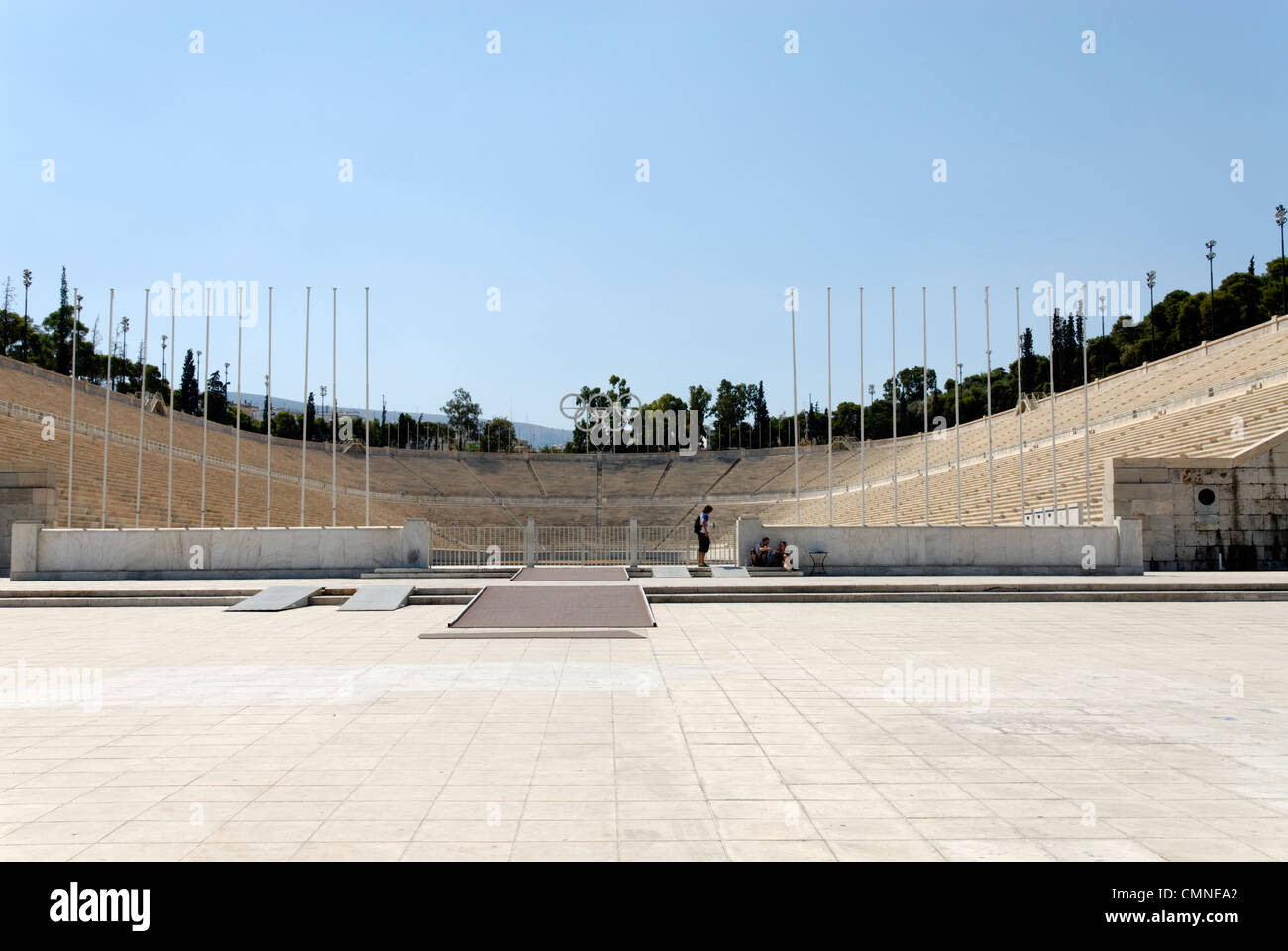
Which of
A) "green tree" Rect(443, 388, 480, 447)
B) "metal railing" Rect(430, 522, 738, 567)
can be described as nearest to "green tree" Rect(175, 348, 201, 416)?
"green tree" Rect(443, 388, 480, 447)

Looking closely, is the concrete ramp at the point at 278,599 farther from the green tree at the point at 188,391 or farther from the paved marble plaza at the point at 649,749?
the green tree at the point at 188,391

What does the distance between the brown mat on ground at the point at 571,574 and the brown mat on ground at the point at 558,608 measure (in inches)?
80.2

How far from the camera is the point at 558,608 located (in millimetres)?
15477

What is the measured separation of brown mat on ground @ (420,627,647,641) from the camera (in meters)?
12.8

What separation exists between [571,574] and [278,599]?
7254 mm

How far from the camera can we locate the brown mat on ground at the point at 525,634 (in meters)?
12.8

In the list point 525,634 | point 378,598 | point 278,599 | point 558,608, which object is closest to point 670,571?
point 558,608
